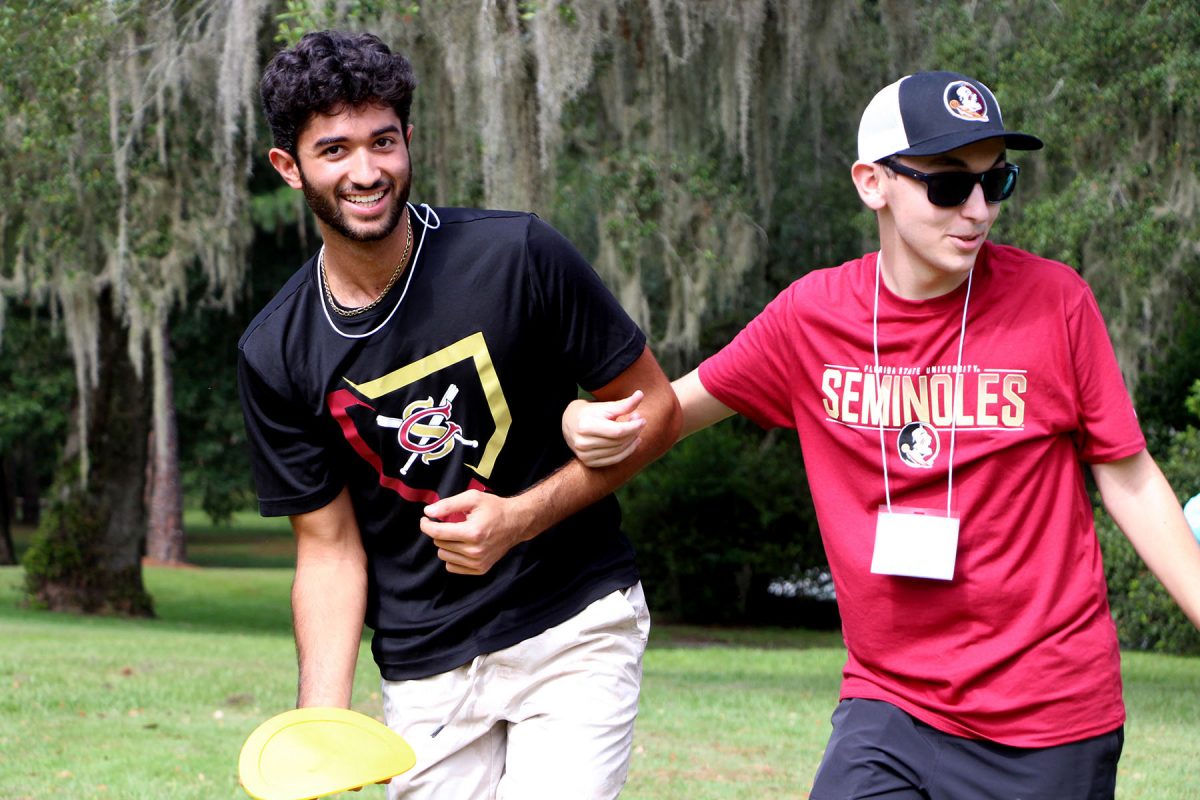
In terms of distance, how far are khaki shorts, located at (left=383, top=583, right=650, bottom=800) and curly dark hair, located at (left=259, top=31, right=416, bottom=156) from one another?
1.15m

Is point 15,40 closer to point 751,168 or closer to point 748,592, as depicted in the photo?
point 751,168

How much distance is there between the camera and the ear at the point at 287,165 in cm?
314

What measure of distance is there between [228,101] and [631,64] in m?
3.26

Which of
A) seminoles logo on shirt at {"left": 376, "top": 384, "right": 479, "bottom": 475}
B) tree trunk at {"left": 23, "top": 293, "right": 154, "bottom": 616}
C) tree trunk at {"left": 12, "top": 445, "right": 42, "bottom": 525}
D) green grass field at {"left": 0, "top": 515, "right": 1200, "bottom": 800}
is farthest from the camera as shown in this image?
tree trunk at {"left": 12, "top": 445, "right": 42, "bottom": 525}

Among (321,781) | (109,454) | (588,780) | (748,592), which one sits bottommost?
(748,592)

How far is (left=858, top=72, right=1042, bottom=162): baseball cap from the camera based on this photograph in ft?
9.70

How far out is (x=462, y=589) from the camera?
3.20m

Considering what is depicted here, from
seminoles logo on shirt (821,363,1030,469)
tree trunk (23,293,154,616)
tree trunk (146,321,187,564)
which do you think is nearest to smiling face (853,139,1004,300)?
seminoles logo on shirt (821,363,1030,469)

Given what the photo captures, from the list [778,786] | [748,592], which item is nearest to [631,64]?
[778,786]

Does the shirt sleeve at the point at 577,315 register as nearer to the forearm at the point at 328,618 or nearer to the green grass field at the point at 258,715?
the forearm at the point at 328,618

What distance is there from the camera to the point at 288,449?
3242mm

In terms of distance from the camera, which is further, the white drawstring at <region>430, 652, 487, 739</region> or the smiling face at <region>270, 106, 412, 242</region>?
the white drawstring at <region>430, 652, 487, 739</region>

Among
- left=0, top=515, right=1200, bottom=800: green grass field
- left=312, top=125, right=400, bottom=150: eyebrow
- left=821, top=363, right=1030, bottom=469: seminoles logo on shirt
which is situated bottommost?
left=0, top=515, right=1200, bottom=800: green grass field

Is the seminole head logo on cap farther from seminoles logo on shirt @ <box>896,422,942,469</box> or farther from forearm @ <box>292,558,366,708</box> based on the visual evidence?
forearm @ <box>292,558,366,708</box>
